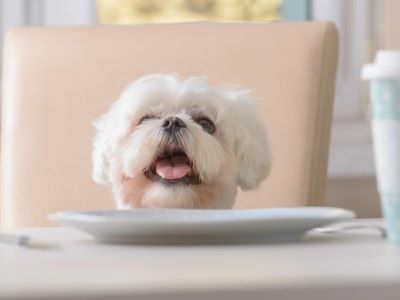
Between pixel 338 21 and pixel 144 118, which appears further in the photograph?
pixel 338 21

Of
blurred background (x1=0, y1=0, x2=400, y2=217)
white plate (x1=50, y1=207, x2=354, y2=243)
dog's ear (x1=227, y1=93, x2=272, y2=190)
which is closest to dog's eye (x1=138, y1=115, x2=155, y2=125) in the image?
dog's ear (x1=227, y1=93, x2=272, y2=190)

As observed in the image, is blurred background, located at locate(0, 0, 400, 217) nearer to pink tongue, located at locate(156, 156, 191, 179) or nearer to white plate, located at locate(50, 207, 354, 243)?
pink tongue, located at locate(156, 156, 191, 179)

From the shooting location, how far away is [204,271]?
0.45 metres

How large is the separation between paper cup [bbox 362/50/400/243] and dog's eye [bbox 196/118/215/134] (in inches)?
27.4

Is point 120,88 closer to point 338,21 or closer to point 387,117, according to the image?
point 338,21

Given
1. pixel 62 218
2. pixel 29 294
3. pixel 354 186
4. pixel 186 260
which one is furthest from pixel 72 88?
pixel 29 294

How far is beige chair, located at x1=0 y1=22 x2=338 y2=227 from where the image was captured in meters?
1.52

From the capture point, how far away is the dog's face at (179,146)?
121cm

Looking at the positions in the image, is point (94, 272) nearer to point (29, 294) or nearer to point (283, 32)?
point (29, 294)

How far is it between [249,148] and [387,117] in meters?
0.72

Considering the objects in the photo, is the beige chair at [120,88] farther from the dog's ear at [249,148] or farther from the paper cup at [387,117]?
the paper cup at [387,117]

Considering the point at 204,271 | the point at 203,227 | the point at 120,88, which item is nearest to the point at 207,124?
the point at 120,88

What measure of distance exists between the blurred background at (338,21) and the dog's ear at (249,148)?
2.34 feet

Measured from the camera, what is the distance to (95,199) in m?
1.56
